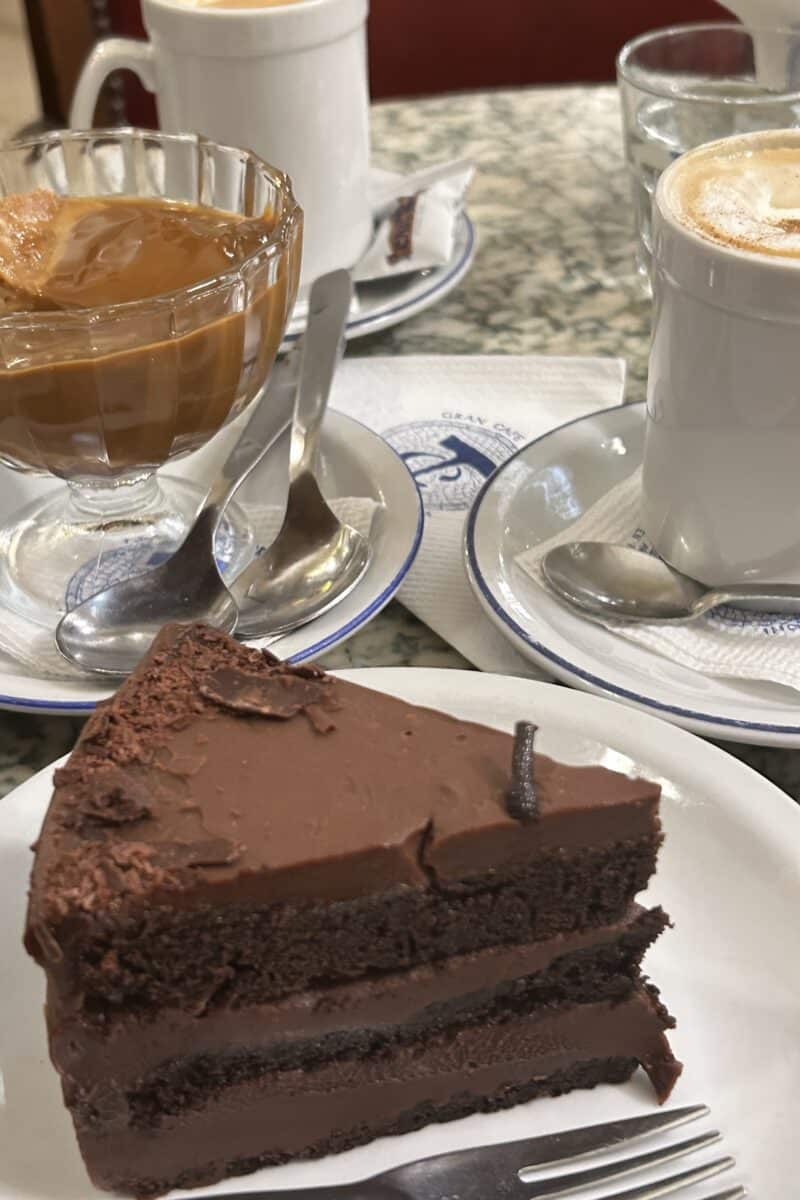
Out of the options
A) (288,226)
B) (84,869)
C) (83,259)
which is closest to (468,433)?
(288,226)

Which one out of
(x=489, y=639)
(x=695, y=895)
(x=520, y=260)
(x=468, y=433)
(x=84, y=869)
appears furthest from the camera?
(x=520, y=260)

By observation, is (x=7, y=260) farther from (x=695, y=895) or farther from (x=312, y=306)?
(x=695, y=895)

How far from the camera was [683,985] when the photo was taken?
0.82 m

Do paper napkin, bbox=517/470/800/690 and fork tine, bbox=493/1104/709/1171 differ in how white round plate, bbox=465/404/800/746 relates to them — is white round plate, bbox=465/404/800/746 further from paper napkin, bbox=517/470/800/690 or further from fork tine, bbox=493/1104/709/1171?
fork tine, bbox=493/1104/709/1171

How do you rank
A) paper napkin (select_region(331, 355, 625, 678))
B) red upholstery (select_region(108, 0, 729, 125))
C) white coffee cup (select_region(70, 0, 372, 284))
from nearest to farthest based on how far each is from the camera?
paper napkin (select_region(331, 355, 625, 678)) → white coffee cup (select_region(70, 0, 372, 284)) → red upholstery (select_region(108, 0, 729, 125))

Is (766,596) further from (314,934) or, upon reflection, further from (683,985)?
(314,934)

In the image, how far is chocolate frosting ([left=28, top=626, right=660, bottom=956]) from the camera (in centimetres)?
70

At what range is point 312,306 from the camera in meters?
1.42

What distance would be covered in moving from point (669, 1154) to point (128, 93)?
3223mm

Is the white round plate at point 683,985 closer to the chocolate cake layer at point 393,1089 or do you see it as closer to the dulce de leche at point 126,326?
the chocolate cake layer at point 393,1089

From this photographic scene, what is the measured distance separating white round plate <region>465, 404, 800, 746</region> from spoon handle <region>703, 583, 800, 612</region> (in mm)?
103

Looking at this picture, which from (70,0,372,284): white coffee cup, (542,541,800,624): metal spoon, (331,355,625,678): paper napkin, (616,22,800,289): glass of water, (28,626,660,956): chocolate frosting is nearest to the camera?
(28,626,660,956): chocolate frosting

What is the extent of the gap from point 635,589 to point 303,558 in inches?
12.3

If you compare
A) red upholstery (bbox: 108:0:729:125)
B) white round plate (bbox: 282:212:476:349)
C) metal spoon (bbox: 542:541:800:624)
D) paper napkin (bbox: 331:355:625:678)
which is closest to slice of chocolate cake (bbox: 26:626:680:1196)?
metal spoon (bbox: 542:541:800:624)
